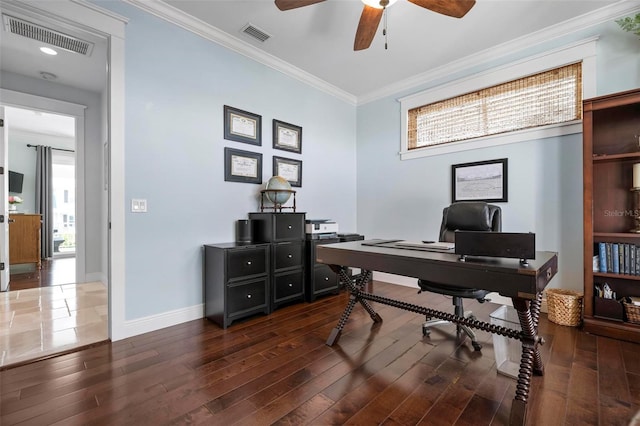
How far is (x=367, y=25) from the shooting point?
7.20 feet

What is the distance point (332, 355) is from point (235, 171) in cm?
208

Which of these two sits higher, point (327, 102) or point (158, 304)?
point (327, 102)

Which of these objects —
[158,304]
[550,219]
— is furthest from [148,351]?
[550,219]

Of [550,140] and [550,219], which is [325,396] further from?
[550,140]

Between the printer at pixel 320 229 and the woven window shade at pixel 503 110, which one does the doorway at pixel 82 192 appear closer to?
the printer at pixel 320 229

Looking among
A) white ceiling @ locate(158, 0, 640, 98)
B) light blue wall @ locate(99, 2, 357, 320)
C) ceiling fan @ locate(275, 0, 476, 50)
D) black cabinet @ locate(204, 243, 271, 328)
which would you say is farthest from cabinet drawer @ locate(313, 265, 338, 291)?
white ceiling @ locate(158, 0, 640, 98)

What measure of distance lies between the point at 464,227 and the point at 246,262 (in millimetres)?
1960

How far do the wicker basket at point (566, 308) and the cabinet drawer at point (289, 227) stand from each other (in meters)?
2.48

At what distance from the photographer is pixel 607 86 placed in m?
2.54

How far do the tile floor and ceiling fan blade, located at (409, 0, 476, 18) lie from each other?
138 inches

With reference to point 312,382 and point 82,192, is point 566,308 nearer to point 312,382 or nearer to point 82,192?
point 312,382

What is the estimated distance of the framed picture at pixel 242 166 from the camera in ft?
9.69

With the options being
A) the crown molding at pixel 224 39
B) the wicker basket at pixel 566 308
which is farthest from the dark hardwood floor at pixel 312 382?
the crown molding at pixel 224 39

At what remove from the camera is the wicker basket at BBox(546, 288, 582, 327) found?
2.44 meters
